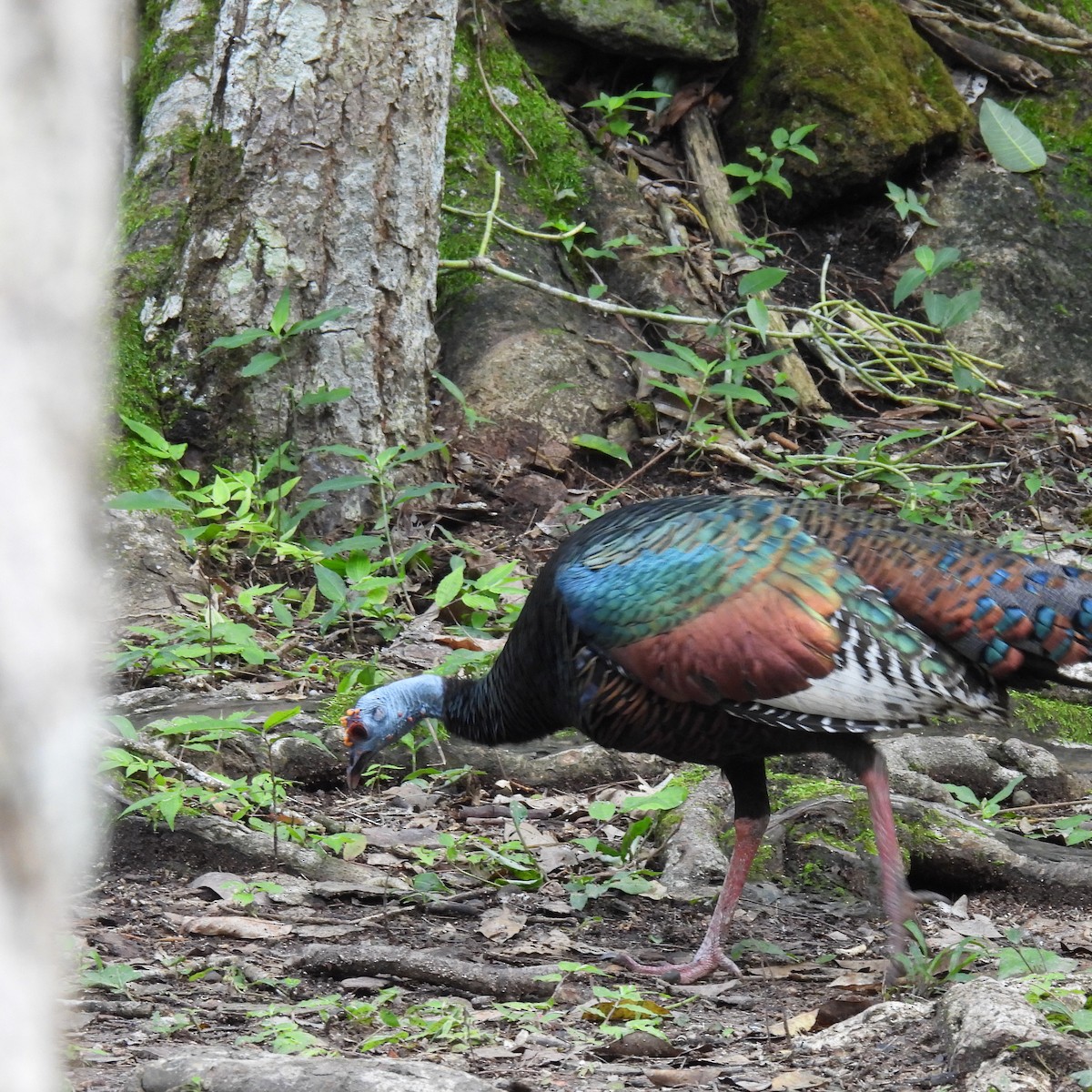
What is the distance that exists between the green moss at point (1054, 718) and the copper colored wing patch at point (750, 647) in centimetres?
260

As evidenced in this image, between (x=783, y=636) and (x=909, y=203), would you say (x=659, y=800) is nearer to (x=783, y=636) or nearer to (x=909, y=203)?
(x=783, y=636)

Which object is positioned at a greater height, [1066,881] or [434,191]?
[434,191]

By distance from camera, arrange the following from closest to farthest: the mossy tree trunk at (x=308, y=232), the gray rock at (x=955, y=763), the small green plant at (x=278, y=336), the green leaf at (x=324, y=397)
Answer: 1. the gray rock at (x=955, y=763)
2. the small green plant at (x=278, y=336)
3. the green leaf at (x=324, y=397)
4. the mossy tree trunk at (x=308, y=232)

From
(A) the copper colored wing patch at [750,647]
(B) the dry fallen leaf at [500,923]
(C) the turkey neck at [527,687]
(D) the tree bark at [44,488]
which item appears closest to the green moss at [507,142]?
(C) the turkey neck at [527,687]

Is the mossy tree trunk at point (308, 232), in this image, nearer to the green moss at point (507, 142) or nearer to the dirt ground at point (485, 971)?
the green moss at point (507, 142)

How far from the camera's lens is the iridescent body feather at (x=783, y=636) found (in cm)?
434

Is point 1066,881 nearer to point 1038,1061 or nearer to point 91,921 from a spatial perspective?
point 1038,1061

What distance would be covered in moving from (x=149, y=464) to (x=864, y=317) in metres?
4.92

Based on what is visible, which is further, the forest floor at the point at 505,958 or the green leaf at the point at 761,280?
the green leaf at the point at 761,280

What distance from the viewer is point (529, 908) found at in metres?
4.75

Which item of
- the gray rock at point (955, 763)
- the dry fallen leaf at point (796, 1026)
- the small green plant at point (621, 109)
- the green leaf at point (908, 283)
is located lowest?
the gray rock at point (955, 763)

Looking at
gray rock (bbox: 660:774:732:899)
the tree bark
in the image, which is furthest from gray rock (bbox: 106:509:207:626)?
the tree bark

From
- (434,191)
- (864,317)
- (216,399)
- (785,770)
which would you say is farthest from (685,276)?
(785,770)

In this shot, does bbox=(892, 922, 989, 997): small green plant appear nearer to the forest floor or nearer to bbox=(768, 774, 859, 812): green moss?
the forest floor
